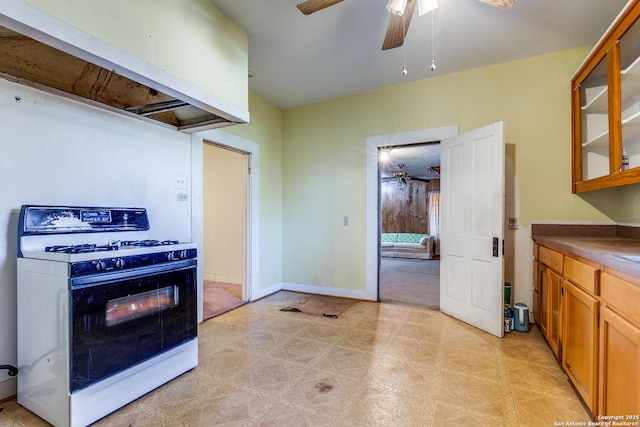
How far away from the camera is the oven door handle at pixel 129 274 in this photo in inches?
62.3

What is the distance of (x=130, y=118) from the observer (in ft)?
8.06

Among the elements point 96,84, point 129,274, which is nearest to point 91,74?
point 96,84

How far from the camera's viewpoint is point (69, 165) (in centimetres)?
209

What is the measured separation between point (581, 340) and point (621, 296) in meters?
0.58

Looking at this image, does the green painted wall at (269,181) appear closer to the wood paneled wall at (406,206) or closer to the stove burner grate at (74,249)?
the stove burner grate at (74,249)

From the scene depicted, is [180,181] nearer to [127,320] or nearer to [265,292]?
[127,320]

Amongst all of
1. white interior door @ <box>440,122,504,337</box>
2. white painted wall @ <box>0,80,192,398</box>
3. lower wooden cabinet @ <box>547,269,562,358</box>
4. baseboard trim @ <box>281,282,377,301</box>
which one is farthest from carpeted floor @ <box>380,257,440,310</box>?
white painted wall @ <box>0,80,192,398</box>

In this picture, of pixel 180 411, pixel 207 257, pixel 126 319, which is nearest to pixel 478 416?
pixel 180 411

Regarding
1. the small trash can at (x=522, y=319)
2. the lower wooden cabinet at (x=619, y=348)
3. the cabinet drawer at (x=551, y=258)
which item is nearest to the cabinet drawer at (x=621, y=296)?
the lower wooden cabinet at (x=619, y=348)

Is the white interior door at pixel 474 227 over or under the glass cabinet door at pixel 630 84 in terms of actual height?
under

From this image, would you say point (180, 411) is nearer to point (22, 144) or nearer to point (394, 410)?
point (394, 410)

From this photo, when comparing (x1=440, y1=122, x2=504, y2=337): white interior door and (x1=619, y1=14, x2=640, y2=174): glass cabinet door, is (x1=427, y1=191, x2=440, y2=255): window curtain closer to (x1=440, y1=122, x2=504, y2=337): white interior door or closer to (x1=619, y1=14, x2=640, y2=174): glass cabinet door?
(x1=440, y1=122, x2=504, y2=337): white interior door

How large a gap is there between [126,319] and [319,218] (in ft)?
9.31

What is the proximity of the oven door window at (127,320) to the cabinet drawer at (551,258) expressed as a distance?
2.73 meters
